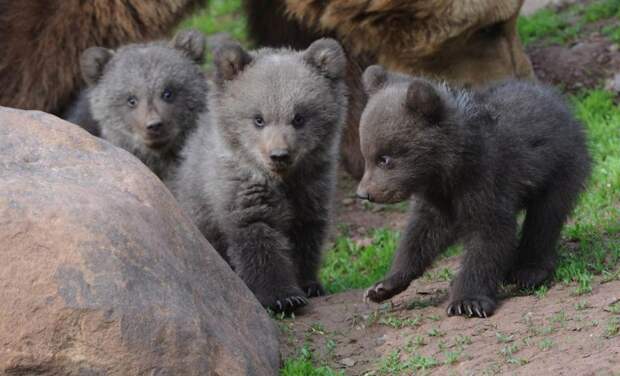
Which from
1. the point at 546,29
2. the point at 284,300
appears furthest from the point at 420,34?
the point at 284,300

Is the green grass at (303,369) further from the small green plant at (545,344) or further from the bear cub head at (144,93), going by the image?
the bear cub head at (144,93)

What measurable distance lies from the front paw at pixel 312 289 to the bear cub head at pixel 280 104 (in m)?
0.75

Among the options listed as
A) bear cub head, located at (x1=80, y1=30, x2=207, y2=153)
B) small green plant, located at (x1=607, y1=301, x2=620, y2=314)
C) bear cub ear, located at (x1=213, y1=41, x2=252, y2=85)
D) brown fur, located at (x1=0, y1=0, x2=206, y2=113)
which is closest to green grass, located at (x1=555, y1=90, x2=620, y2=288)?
small green plant, located at (x1=607, y1=301, x2=620, y2=314)

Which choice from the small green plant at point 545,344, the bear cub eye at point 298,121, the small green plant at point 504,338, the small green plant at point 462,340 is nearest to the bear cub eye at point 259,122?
the bear cub eye at point 298,121

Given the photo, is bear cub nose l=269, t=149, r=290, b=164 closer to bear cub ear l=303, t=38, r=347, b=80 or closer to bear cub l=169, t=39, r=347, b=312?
bear cub l=169, t=39, r=347, b=312

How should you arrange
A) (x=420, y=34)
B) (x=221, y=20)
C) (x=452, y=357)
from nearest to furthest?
(x=452, y=357) → (x=420, y=34) → (x=221, y=20)

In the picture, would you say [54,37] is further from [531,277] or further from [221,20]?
[221,20]

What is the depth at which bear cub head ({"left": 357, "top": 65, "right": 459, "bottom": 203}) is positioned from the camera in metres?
5.77

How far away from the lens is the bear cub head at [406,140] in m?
5.77

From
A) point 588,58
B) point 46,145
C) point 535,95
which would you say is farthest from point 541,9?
point 46,145

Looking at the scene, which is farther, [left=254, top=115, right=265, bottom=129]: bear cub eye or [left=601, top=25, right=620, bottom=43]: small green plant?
[left=601, top=25, right=620, bottom=43]: small green plant

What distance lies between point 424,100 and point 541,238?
3.66 ft

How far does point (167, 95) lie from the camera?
7.92m

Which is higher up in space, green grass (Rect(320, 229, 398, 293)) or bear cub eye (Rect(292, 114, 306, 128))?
bear cub eye (Rect(292, 114, 306, 128))
